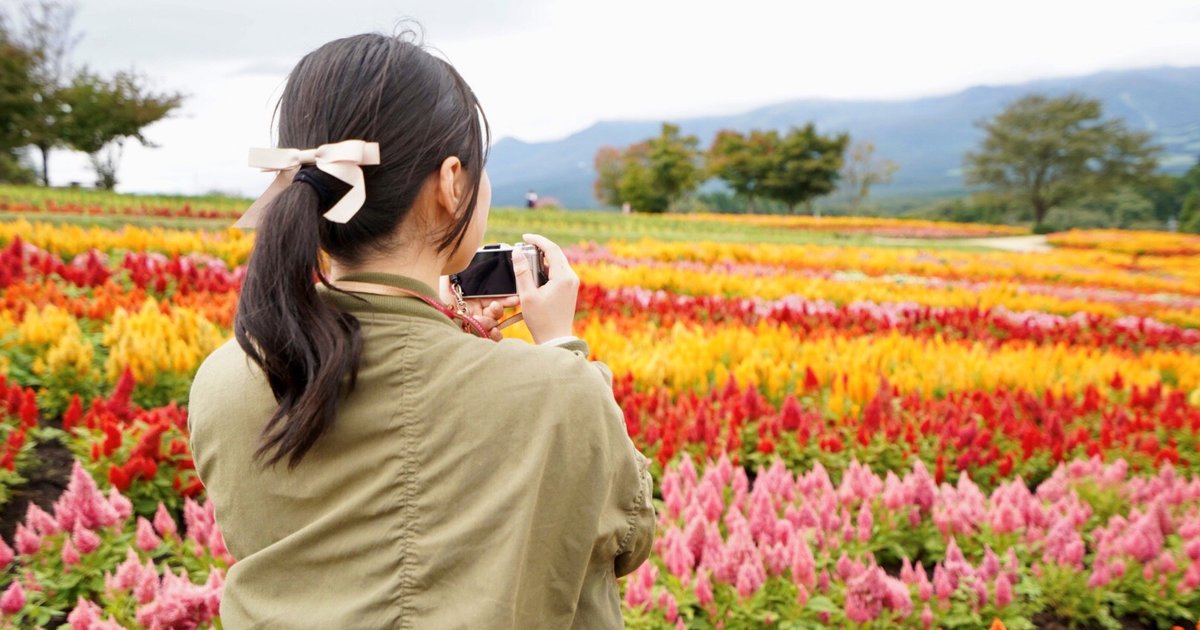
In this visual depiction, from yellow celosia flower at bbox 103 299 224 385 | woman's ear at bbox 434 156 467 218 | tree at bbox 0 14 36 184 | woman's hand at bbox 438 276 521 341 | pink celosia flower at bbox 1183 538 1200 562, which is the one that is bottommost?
pink celosia flower at bbox 1183 538 1200 562

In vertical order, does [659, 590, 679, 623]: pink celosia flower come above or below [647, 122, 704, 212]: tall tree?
below

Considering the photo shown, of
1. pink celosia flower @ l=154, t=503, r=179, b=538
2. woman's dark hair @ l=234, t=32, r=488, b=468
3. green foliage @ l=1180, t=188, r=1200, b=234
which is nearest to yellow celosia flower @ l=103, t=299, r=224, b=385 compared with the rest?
pink celosia flower @ l=154, t=503, r=179, b=538

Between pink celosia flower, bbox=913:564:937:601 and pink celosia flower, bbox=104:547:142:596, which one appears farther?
pink celosia flower, bbox=913:564:937:601

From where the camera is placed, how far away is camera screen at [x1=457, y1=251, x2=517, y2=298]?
1.45 m

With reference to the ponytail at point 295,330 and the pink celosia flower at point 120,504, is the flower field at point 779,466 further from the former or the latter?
the ponytail at point 295,330

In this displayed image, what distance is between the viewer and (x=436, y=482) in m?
1.04

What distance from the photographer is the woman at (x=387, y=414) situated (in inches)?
41.0

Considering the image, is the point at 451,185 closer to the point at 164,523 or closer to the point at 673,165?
the point at 164,523

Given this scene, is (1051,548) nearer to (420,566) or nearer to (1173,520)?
(1173,520)

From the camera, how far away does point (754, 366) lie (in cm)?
445

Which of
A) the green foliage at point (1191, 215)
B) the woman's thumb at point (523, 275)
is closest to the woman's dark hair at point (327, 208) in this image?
the woman's thumb at point (523, 275)

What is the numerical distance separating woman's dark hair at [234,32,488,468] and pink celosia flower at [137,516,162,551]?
1.86 m

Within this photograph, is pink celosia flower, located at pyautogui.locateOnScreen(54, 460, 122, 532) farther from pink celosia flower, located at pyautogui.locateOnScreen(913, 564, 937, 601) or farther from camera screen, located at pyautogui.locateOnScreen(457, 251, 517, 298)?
pink celosia flower, located at pyautogui.locateOnScreen(913, 564, 937, 601)

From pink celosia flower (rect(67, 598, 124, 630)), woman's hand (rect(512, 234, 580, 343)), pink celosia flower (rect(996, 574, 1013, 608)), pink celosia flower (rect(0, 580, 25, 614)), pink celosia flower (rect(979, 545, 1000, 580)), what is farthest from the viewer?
pink celosia flower (rect(979, 545, 1000, 580))
